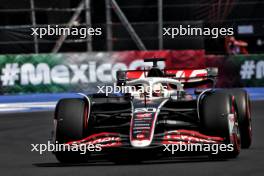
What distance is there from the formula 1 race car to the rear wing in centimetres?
94

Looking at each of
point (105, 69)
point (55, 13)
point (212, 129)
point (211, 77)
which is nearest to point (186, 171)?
point (212, 129)

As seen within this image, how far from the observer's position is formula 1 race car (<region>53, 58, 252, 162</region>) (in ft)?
34.6

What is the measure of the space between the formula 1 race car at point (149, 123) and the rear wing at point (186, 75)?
37.1 inches

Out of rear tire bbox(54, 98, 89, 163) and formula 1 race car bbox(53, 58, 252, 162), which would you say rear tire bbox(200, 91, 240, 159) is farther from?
rear tire bbox(54, 98, 89, 163)

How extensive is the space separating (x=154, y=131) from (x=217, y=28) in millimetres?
14934

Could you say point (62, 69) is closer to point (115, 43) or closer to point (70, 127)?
point (115, 43)

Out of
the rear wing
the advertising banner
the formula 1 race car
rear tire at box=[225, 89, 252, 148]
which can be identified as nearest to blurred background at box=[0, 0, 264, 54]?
the advertising banner

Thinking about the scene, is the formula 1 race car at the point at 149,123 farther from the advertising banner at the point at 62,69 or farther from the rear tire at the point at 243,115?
the advertising banner at the point at 62,69

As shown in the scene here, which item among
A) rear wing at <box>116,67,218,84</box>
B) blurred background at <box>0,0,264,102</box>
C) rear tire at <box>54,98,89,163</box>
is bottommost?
rear tire at <box>54,98,89,163</box>

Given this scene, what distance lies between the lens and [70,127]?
10.7 meters

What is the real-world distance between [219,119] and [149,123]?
88cm

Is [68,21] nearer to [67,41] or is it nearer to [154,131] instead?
[67,41]

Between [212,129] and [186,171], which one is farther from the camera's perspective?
[212,129]

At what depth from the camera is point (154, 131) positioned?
10.8 meters
